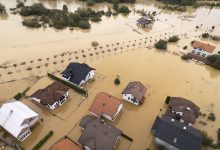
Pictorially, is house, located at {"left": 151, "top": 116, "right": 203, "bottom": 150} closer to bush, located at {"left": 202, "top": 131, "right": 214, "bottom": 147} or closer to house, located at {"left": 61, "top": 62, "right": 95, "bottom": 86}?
bush, located at {"left": 202, "top": 131, "right": 214, "bottom": 147}

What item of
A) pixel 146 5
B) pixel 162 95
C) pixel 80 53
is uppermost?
pixel 146 5

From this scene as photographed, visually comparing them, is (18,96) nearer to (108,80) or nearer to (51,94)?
(51,94)

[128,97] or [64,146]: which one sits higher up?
[128,97]

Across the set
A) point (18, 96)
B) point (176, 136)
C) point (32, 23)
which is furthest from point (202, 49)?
point (32, 23)

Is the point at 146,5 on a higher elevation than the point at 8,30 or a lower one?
higher

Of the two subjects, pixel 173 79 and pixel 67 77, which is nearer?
pixel 67 77

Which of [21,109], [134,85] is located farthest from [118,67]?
[21,109]

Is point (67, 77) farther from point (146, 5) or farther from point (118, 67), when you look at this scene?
point (146, 5)
